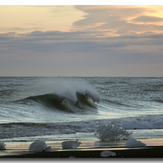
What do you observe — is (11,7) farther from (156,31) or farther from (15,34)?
(156,31)

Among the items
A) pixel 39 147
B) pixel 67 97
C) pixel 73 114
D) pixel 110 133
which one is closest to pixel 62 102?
pixel 67 97

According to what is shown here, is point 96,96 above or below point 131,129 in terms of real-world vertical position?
above

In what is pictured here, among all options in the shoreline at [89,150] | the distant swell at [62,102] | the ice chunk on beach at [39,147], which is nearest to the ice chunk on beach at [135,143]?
the shoreline at [89,150]

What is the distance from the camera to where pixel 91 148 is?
6.38 meters

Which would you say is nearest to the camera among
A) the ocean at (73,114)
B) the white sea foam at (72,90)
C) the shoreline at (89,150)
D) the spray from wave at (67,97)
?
the shoreline at (89,150)

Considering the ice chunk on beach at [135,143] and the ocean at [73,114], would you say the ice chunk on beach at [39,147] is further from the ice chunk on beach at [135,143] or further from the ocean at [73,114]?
the ocean at [73,114]

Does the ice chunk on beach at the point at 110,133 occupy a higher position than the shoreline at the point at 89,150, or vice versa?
the ice chunk on beach at the point at 110,133

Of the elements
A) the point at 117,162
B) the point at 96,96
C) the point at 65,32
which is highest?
the point at 65,32

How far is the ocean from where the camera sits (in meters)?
8.43

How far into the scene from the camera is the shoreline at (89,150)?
5.64 m

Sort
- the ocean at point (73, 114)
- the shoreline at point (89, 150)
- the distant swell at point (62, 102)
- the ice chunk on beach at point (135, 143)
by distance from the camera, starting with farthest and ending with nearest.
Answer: the distant swell at point (62, 102)
the ocean at point (73, 114)
the ice chunk on beach at point (135, 143)
the shoreline at point (89, 150)

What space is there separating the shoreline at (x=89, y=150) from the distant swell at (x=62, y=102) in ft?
16.9

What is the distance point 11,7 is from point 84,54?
1.83 metres

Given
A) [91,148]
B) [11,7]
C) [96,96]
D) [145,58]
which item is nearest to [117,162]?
[91,148]
